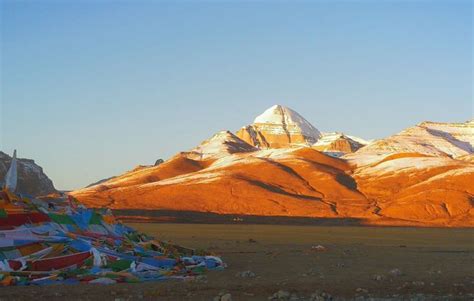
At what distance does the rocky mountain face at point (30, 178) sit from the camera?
118m

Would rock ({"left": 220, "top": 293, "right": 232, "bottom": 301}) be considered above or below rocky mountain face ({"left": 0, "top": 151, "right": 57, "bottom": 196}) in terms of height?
below

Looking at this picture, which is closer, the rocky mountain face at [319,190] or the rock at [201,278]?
the rock at [201,278]

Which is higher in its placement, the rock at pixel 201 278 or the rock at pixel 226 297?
the rock at pixel 226 297

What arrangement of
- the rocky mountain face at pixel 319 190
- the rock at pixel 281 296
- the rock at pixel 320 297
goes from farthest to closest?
the rocky mountain face at pixel 319 190, the rock at pixel 281 296, the rock at pixel 320 297

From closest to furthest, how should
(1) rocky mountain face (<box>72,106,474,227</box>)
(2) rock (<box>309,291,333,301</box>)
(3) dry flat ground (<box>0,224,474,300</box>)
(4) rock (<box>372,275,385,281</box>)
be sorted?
(2) rock (<box>309,291,333,301</box>)
(3) dry flat ground (<box>0,224,474,300</box>)
(4) rock (<box>372,275,385,281</box>)
(1) rocky mountain face (<box>72,106,474,227</box>)

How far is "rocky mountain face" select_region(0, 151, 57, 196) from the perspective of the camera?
118 metres

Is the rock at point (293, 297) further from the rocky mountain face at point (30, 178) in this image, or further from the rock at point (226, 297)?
the rocky mountain face at point (30, 178)

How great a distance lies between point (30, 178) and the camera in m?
127

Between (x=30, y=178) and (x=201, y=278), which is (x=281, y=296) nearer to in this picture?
(x=201, y=278)

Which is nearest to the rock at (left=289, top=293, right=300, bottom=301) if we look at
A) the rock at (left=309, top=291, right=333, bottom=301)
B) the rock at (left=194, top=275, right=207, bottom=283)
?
the rock at (left=309, top=291, right=333, bottom=301)

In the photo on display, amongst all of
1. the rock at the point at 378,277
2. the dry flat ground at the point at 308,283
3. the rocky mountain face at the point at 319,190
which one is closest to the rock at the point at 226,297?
the dry flat ground at the point at 308,283

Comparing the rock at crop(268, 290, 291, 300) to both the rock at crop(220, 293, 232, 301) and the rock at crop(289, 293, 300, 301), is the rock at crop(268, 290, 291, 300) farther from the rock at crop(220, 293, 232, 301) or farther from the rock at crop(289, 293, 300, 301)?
the rock at crop(220, 293, 232, 301)

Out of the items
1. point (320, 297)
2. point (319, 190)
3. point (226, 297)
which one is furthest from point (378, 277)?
point (319, 190)

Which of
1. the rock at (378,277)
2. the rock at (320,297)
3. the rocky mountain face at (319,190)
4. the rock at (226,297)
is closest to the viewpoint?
the rock at (226,297)
